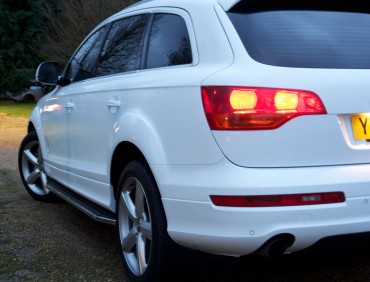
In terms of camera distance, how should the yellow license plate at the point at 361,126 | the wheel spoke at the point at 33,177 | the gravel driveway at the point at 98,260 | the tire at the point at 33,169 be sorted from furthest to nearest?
the wheel spoke at the point at 33,177
the tire at the point at 33,169
the gravel driveway at the point at 98,260
the yellow license plate at the point at 361,126

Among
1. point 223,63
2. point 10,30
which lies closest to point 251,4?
point 223,63

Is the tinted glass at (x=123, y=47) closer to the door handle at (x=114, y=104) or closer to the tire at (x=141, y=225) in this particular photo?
the door handle at (x=114, y=104)

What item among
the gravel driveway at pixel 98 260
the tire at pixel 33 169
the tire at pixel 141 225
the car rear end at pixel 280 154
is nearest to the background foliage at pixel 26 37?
the tire at pixel 33 169

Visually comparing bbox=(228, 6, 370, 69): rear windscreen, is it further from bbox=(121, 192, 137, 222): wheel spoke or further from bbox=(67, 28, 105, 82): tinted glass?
bbox=(67, 28, 105, 82): tinted glass

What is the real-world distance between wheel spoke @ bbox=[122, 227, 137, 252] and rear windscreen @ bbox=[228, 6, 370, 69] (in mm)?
1404

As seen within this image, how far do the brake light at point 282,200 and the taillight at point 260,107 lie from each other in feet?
1.13

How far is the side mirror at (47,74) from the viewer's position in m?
5.31

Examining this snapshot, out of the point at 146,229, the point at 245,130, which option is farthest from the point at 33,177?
the point at 245,130

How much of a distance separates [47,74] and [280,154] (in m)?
3.27

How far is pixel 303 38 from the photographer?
2963 millimetres

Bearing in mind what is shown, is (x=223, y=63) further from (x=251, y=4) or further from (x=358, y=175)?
(x=358, y=175)

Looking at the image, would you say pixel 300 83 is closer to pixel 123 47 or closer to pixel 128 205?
pixel 128 205

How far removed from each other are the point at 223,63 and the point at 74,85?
7.19 ft

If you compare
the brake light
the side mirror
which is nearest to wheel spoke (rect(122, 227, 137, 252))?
the brake light
